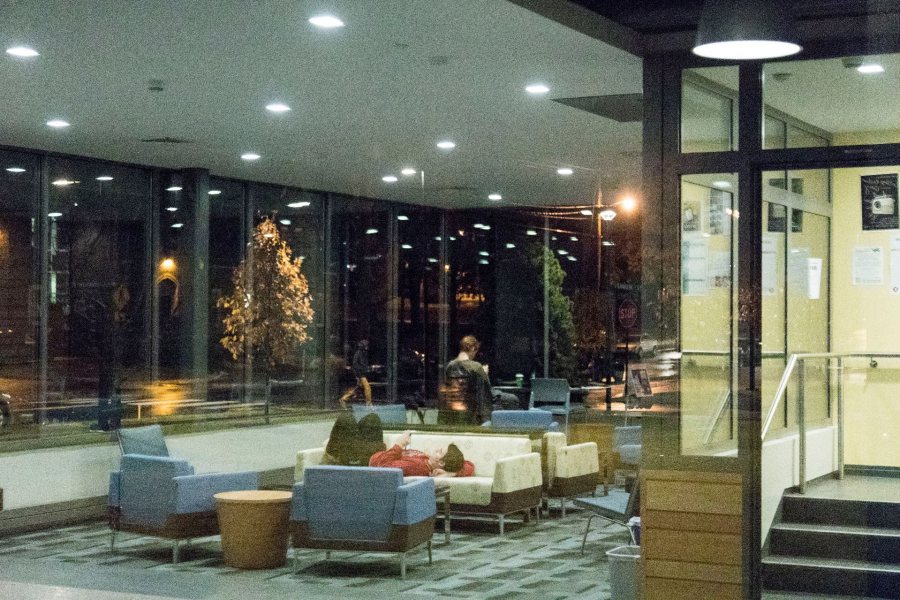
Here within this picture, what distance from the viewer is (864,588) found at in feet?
24.4

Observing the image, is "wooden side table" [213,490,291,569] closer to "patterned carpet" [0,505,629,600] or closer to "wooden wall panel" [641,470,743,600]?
"patterned carpet" [0,505,629,600]

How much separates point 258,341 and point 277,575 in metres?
3.75

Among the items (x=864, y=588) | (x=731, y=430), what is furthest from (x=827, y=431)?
(x=731, y=430)

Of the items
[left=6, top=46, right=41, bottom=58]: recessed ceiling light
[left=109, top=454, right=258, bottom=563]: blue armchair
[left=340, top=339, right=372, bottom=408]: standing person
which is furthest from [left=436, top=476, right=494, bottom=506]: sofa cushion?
[left=6, top=46, right=41, bottom=58]: recessed ceiling light

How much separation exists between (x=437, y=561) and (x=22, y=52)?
14.2ft

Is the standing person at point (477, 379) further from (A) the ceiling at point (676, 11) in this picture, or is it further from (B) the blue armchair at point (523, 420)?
(A) the ceiling at point (676, 11)

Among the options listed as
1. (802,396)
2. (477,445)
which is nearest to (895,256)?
(802,396)

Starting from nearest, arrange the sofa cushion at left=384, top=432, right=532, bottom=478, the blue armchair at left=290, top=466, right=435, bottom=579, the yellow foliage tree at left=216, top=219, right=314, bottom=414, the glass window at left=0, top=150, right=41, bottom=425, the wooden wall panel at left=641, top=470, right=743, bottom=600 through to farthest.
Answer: the wooden wall panel at left=641, top=470, right=743, bottom=600, the blue armchair at left=290, top=466, right=435, bottom=579, the sofa cushion at left=384, top=432, right=532, bottom=478, the glass window at left=0, top=150, right=41, bottom=425, the yellow foliage tree at left=216, top=219, right=314, bottom=414

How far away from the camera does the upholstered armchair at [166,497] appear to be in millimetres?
9195

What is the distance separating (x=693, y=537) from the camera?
22.2 ft

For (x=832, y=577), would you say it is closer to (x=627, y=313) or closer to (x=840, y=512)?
(x=840, y=512)

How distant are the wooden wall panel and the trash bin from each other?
31 centimetres

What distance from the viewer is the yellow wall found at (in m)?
8.10

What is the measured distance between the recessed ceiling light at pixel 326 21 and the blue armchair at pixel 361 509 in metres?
2.94
